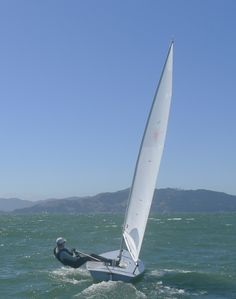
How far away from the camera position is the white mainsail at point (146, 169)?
68.6ft

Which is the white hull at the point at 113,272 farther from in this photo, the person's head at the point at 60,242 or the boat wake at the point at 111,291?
the person's head at the point at 60,242

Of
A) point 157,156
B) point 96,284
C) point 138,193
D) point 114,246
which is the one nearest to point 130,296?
point 96,284

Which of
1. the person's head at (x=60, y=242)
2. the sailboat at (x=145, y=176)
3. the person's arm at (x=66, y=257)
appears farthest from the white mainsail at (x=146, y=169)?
the person's head at (x=60, y=242)

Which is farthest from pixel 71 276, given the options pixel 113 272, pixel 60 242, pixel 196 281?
pixel 196 281

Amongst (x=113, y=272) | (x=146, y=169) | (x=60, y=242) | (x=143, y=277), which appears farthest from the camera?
(x=143, y=277)

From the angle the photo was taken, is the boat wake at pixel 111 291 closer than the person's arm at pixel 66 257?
Yes

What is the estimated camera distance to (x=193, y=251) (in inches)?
1382

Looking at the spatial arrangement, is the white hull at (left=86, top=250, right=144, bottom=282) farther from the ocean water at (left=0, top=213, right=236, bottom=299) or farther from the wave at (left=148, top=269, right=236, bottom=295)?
the wave at (left=148, top=269, right=236, bottom=295)

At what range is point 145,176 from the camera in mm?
21328

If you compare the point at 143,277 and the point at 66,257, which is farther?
the point at 143,277

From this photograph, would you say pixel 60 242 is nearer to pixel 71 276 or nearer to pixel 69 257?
pixel 69 257

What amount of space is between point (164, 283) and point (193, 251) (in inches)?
537

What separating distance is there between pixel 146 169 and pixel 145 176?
0.94 ft

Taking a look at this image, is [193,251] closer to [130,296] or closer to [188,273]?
[188,273]
